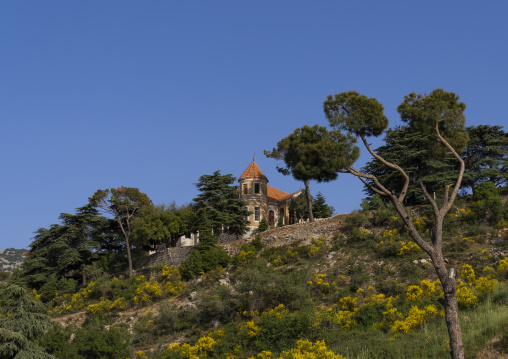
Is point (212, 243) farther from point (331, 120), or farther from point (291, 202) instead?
point (331, 120)

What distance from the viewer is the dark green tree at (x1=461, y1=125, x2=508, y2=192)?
33906mm

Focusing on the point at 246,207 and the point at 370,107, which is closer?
the point at 370,107

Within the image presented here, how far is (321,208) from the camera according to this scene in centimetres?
4912

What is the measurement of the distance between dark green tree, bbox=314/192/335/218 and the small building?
2.30 metres

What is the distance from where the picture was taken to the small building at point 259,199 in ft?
159

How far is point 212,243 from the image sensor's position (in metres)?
38.2

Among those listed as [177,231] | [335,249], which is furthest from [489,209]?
[177,231]

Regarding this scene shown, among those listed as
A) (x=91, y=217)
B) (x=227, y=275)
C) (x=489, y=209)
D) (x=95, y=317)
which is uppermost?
(x=91, y=217)

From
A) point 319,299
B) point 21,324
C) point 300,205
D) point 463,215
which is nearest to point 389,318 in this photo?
point 319,299

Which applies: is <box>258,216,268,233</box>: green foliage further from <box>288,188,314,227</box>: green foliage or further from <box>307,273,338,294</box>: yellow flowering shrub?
<box>307,273,338,294</box>: yellow flowering shrub

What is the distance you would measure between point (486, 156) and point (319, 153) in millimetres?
25700

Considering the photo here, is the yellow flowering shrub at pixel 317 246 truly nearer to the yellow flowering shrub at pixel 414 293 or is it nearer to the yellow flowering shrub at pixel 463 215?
the yellow flowering shrub at pixel 463 215

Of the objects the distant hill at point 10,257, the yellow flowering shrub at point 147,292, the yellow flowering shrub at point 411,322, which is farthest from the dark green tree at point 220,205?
the distant hill at point 10,257

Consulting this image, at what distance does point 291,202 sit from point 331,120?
34.7 m
